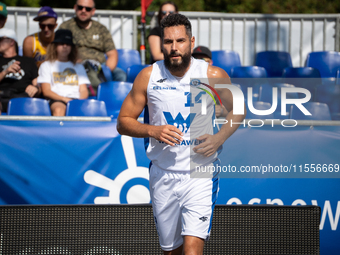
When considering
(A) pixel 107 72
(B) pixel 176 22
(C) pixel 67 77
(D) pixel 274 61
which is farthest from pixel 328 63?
(B) pixel 176 22

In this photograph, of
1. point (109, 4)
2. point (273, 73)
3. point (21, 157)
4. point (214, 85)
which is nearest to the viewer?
point (214, 85)

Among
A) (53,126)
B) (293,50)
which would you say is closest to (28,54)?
(53,126)

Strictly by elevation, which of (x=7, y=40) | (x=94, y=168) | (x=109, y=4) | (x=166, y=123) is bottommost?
(x=94, y=168)

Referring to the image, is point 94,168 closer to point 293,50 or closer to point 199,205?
point 199,205

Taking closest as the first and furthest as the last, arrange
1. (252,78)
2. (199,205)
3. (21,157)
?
(199,205) → (21,157) → (252,78)

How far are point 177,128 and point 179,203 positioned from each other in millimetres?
571

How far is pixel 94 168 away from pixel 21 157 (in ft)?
2.50

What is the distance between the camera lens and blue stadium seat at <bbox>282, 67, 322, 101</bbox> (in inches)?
246

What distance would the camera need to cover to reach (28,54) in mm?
6324

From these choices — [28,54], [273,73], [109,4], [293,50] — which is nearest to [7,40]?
[28,54]

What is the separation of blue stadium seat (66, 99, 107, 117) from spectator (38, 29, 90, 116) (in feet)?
1.83

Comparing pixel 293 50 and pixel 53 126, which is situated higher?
pixel 293 50

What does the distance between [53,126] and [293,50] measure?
595 cm

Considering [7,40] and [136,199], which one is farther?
[7,40]
